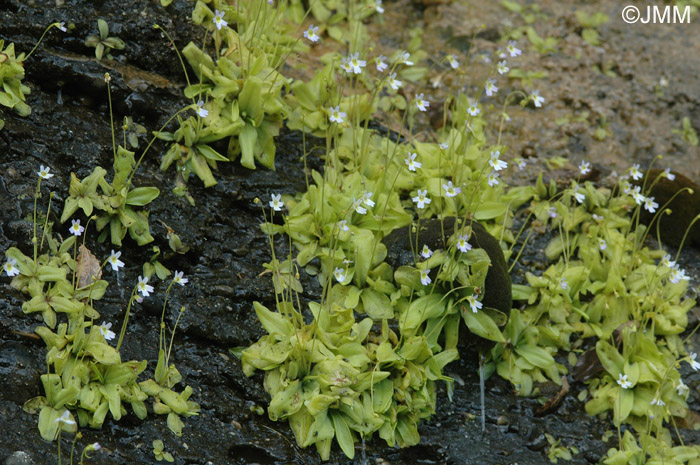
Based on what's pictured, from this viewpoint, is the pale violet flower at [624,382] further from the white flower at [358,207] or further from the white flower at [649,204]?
the white flower at [358,207]

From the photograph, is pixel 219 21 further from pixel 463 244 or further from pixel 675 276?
pixel 675 276

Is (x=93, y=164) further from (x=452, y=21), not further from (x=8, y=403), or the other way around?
(x=452, y=21)

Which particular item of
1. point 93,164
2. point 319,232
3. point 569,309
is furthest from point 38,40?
point 569,309

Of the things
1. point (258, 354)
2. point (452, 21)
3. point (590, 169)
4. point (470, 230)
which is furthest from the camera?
point (452, 21)

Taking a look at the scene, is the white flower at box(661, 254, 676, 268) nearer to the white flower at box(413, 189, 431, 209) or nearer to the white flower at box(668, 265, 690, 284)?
the white flower at box(668, 265, 690, 284)

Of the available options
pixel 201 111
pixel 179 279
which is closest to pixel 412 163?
pixel 201 111

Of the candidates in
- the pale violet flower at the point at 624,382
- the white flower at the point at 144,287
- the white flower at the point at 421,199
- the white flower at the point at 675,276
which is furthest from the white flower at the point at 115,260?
the white flower at the point at 675,276
